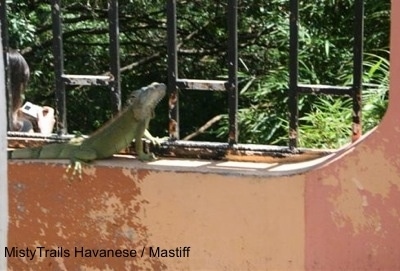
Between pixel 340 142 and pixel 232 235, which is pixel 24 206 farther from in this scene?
pixel 340 142

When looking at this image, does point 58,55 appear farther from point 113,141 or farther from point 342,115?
point 342,115

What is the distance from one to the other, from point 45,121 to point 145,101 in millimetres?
638

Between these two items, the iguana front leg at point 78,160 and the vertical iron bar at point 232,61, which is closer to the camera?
the vertical iron bar at point 232,61

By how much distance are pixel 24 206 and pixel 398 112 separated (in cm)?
140

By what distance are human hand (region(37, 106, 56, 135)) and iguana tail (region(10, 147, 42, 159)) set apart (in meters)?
0.57

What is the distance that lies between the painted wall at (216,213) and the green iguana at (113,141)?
5 cm

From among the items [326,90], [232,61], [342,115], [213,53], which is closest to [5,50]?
[232,61]

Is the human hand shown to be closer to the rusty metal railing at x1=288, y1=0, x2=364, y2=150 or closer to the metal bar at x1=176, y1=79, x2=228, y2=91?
the metal bar at x1=176, y1=79, x2=228, y2=91

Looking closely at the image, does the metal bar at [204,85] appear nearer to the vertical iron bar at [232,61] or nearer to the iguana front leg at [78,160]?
the vertical iron bar at [232,61]

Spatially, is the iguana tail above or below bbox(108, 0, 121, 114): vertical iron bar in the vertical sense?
below

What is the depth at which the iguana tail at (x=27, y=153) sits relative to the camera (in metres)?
3.48

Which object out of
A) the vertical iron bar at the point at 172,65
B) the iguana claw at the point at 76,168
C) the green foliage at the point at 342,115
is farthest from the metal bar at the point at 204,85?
the green foliage at the point at 342,115

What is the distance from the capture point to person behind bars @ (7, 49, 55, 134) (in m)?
3.93

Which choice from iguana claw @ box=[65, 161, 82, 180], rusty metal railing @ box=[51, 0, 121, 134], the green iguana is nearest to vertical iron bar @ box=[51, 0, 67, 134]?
rusty metal railing @ box=[51, 0, 121, 134]
